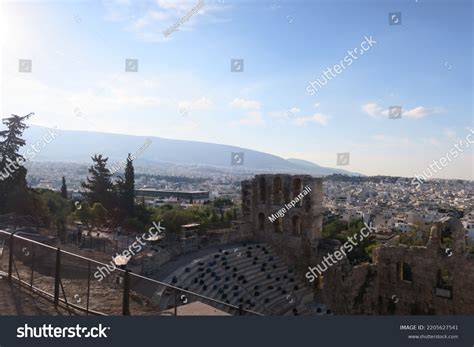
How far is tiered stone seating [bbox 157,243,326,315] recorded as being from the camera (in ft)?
65.7

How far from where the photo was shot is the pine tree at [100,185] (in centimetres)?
4491

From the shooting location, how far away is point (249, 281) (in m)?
22.4

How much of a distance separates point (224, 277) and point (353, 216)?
56859 millimetres

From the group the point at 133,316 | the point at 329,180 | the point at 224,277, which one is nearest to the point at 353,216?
the point at 224,277

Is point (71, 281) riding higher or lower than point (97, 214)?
higher

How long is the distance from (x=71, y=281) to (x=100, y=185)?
1441 inches

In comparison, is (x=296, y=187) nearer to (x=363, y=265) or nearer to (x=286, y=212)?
(x=286, y=212)

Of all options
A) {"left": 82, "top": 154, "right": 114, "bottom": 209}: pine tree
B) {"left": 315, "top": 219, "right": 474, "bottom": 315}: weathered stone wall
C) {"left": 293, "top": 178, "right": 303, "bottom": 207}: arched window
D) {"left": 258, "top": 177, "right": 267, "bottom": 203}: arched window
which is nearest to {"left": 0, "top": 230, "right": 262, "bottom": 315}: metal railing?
{"left": 315, "top": 219, "right": 474, "bottom": 315}: weathered stone wall

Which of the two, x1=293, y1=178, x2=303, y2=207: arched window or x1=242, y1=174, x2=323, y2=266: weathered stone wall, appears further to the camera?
x1=293, y1=178, x2=303, y2=207: arched window

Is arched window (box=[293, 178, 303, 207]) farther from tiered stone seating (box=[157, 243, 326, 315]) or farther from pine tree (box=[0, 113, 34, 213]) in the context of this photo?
pine tree (box=[0, 113, 34, 213])

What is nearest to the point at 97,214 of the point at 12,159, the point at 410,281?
the point at 12,159

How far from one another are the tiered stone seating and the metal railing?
882cm

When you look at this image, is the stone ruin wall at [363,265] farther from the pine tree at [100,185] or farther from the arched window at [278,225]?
the pine tree at [100,185]

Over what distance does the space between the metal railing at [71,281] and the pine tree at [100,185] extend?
34.1 metres
